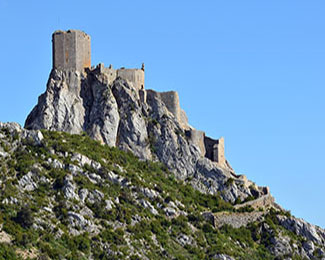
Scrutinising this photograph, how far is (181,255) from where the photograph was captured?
134 metres

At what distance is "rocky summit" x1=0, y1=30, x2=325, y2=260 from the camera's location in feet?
426

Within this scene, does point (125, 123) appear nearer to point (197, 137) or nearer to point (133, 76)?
point (133, 76)

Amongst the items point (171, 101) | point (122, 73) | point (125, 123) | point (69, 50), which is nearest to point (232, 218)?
point (125, 123)

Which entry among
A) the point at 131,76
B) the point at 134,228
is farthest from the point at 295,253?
the point at 131,76

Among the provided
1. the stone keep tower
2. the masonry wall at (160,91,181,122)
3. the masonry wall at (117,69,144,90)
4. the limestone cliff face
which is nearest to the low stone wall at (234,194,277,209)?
the limestone cliff face

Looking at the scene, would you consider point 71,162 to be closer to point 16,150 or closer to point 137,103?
point 16,150

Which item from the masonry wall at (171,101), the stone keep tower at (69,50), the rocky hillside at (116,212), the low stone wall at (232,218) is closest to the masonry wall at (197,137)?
the masonry wall at (171,101)

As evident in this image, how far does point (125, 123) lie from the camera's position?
148 metres

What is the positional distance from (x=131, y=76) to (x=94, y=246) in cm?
2862

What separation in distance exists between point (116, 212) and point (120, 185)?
502cm

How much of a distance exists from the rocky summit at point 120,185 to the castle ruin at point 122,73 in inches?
4.3

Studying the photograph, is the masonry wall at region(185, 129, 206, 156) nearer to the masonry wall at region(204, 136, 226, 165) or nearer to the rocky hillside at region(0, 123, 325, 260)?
the masonry wall at region(204, 136, 226, 165)

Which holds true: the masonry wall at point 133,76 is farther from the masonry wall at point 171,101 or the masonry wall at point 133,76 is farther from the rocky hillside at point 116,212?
the rocky hillside at point 116,212

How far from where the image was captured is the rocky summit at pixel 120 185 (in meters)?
130
